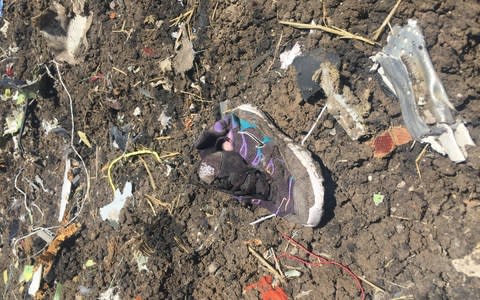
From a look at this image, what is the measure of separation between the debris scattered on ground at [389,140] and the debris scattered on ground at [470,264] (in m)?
0.58

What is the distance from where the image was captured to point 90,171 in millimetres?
3854

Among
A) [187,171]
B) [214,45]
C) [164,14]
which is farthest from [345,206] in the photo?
[164,14]

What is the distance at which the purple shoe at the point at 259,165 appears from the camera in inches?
98.2

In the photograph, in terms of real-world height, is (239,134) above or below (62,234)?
above

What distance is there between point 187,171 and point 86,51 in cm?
156

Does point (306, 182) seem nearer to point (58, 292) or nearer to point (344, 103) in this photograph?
point (344, 103)

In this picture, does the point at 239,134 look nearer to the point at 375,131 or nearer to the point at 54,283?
the point at 375,131

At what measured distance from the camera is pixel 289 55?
269 cm

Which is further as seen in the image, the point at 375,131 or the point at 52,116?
the point at 52,116

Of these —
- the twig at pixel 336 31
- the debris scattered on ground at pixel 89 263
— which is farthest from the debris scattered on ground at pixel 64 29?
the twig at pixel 336 31

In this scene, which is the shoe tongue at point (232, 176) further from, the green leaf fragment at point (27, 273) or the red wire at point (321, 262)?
the green leaf fragment at point (27, 273)

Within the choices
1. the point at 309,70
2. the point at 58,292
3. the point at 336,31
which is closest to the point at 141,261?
the point at 58,292

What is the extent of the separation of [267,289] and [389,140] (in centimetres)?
108

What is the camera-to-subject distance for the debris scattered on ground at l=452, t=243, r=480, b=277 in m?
2.08
